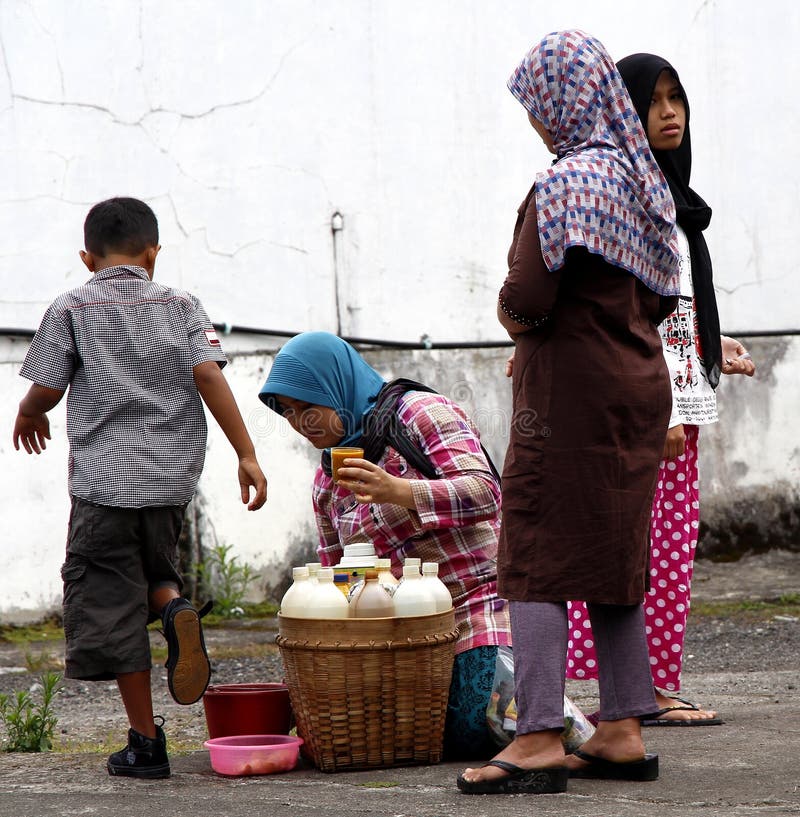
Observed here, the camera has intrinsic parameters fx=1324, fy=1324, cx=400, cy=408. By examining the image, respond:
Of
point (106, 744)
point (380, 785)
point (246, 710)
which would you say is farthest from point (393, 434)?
point (106, 744)

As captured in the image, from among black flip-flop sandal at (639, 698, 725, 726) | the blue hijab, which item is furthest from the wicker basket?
black flip-flop sandal at (639, 698, 725, 726)

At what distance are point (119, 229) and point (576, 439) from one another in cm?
134

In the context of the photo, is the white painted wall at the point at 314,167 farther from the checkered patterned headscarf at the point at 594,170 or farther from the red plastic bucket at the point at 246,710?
the checkered patterned headscarf at the point at 594,170

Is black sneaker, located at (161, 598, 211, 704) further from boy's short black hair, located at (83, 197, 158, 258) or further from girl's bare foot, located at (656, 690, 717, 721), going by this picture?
girl's bare foot, located at (656, 690, 717, 721)

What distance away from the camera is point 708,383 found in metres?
3.81

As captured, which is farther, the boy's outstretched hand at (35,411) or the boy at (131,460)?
the boy's outstretched hand at (35,411)

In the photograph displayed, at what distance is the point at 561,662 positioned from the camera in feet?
9.07

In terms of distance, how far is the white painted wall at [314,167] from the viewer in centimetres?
625

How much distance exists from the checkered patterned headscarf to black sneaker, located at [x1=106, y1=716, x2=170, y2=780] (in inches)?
57.0

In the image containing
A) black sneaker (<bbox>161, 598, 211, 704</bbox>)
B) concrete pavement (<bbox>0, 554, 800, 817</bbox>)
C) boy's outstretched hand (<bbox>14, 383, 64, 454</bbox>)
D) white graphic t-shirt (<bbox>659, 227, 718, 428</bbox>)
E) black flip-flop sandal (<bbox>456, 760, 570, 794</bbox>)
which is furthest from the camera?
white graphic t-shirt (<bbox>659, 227, 718, 428</bbox>)

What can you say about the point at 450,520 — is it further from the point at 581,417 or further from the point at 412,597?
the point at 581,417

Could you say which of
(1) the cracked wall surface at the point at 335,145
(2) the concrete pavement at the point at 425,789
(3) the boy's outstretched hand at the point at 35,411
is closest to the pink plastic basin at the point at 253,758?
(2) the concrete pavement at the point at 425,789

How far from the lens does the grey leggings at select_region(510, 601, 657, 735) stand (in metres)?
2.74

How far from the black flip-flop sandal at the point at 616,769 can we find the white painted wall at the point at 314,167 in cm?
381
